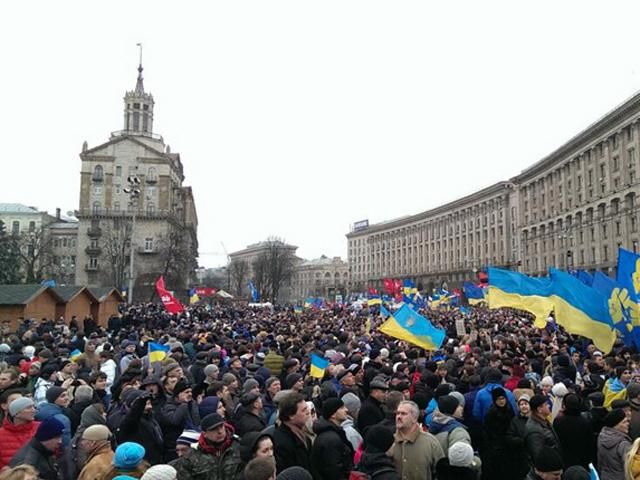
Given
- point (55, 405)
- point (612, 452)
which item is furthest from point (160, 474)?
point (612, 452)

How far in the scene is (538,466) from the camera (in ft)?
14.8

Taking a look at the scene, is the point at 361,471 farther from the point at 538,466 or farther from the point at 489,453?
the point at 489,453

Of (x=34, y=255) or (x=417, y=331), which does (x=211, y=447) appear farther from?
(x=34, y=255)

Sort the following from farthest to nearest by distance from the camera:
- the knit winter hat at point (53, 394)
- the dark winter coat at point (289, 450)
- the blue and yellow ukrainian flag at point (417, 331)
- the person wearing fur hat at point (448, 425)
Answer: the blue and yellow ukrainian flag at point (417, 331) → the knit winter hat at point (53, 394) → the person wearing fur hat at point (448, 425) → the dark winter coat at point (289, 450)

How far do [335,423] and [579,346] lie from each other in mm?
12345

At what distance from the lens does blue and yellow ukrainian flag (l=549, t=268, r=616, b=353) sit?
12.9m

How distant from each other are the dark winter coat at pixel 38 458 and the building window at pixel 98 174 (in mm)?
81660

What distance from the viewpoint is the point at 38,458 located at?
16.5 feet

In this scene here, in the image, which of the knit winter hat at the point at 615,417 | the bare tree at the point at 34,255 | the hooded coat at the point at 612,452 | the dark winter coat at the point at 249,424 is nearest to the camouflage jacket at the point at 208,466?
the dark winter coat at the point at 249,424

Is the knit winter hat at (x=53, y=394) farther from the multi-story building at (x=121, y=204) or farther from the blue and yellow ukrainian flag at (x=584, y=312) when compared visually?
the multi-story building at (x=121, y=204)

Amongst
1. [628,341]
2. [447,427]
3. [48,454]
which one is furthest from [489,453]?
[628,341]

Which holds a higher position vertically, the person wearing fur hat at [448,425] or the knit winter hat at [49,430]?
the knit winter hat at [49,430]

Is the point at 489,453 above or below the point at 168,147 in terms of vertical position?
below

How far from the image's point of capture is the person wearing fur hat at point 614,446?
5637 mm
